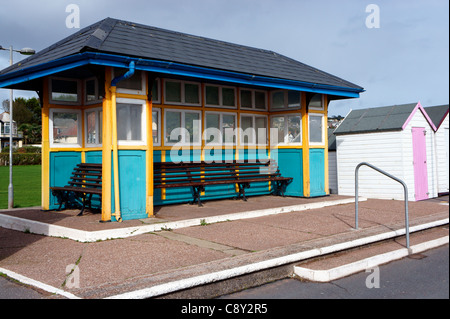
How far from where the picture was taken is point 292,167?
12031 mm

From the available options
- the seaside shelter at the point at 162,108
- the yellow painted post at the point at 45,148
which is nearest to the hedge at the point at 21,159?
the seaside shelter at the point at 162,108

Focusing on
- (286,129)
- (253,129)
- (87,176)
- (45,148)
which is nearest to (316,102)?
(286,129)

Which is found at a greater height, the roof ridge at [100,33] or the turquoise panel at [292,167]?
the roof ridge at [100,33]

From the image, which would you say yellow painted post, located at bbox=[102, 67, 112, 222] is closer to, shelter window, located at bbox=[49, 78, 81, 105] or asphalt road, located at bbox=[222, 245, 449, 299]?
shelter window, located at bbox=[49, 78, 81, 105]

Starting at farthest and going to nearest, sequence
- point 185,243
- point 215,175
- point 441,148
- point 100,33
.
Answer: point 441,148 < point 215,175 < point 100,33 < point 185,243

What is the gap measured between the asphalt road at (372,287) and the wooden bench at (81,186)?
4423mm

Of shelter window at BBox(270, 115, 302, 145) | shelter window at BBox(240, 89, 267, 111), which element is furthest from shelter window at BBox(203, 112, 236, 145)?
shelter window at BBox(270, 115, 302, 145)

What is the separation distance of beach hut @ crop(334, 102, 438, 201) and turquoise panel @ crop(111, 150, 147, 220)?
731cm

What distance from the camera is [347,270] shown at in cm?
559

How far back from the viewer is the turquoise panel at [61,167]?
9789 millimetres

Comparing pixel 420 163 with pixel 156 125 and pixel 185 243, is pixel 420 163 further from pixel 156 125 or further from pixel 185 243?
pixel 185 243

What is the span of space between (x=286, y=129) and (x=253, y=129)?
0.89 m

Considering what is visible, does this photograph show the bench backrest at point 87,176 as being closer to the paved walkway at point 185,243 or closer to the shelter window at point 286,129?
the paved walkway at point 185,243
